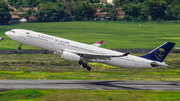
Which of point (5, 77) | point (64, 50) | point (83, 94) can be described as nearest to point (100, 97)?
point (83, 94)

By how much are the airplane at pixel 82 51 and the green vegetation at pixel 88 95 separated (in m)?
18.7

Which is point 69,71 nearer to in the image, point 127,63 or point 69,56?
point 69,56

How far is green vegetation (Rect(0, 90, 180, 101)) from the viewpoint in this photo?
4066cm

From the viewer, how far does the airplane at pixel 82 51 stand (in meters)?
64.5

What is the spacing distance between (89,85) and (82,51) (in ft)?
58.6

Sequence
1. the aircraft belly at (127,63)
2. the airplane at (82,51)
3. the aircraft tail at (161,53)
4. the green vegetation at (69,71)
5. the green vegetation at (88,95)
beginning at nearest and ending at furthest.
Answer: the green vegetation at (88,95), the green vegetation at (69,71), the aircraft tail at (161,53), the airplane at (82,51), the aircraft belly at (127,63)

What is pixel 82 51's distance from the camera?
2633 inches

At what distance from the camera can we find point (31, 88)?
151 feet

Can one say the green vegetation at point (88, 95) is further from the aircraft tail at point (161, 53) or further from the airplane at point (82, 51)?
the aircraft tail at point (161, 53)

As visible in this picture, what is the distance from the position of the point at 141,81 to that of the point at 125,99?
573 inches

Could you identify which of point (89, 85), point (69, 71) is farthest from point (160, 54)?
point (89, 85)

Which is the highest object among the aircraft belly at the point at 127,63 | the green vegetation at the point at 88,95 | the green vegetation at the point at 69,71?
the green vegetation at the point at 88,95

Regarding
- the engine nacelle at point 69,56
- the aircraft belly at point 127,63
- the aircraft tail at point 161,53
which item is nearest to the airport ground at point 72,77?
the aircraft belly at point 127,63

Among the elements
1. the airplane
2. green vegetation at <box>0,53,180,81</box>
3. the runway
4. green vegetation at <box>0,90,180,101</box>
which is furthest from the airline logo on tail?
green vegetation at <box>0,90,180,101</box>
